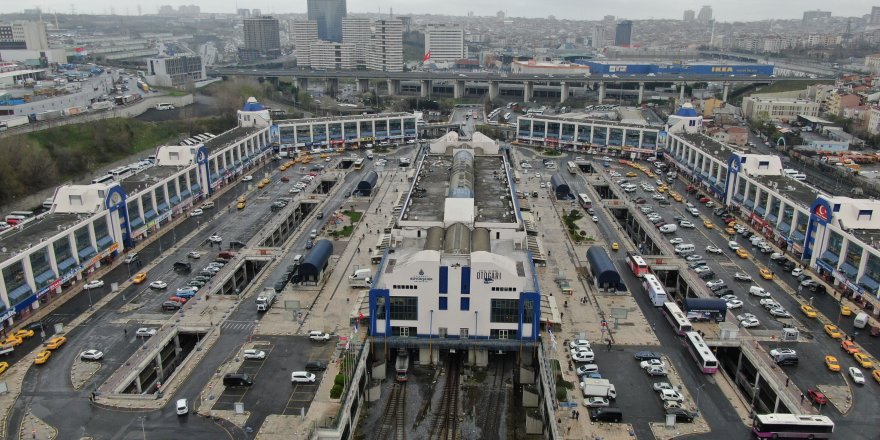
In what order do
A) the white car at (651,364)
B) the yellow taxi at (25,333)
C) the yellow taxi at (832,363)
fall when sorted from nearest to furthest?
the yellow taxi at (832,363)
the white car at (651,364)
the yellow taxi at (25,333)

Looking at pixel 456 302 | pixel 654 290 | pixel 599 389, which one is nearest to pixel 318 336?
pixel 456 302

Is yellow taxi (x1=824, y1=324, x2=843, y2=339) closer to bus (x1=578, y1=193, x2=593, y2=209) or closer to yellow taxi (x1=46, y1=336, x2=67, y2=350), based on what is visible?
bus (x1=578, y1=193, x2=593, y2=209)

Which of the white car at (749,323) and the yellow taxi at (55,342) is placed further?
the white car at (749,323)

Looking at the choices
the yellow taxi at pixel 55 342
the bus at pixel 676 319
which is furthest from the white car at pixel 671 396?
the yellow taxi at pixel 55 342

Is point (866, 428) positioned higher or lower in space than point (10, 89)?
lower

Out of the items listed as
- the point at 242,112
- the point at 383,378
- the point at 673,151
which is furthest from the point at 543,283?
the point at 242,112

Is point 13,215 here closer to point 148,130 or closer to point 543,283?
point 148,130

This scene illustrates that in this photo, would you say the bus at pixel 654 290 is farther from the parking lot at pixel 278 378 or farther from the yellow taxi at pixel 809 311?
the parking lot at pixel 278 378
